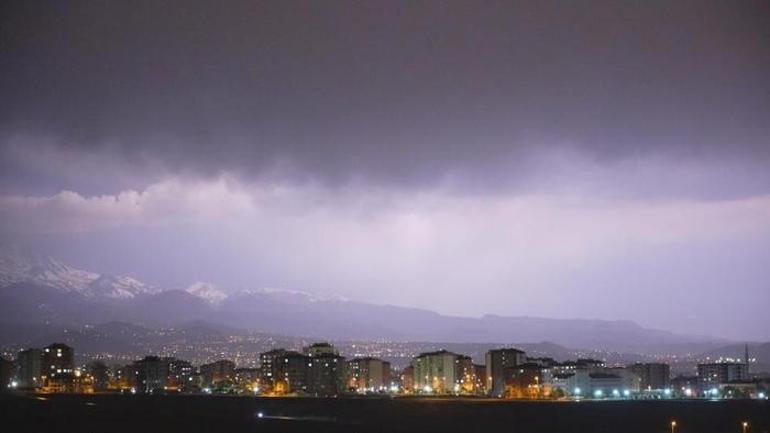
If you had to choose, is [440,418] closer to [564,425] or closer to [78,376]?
[564,425]

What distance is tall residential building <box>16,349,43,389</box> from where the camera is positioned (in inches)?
6083

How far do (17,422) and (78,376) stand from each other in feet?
332

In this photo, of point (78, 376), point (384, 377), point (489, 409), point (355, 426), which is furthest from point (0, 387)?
point (355, 426)

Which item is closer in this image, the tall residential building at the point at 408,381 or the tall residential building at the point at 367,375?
the tall residential building at the point at 367,375

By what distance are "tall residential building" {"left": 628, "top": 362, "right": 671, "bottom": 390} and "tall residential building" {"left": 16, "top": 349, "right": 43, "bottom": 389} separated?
289ft

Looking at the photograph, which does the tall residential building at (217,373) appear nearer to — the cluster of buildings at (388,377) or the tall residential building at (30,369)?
the cluster of buildings at (388,377)

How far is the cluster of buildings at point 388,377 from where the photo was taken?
12619 centimetres

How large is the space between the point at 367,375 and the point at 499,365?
21500 millimetres

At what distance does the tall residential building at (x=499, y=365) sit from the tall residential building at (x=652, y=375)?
→ 54.7ft

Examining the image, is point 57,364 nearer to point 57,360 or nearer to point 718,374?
point 57,360

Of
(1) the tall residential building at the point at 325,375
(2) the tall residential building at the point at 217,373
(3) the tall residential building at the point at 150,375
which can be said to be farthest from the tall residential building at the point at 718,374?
(3) the tall residential building at the point at 150,375

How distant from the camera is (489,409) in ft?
260

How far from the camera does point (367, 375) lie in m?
147

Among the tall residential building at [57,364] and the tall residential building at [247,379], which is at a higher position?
the tall residential building at [57,364]
